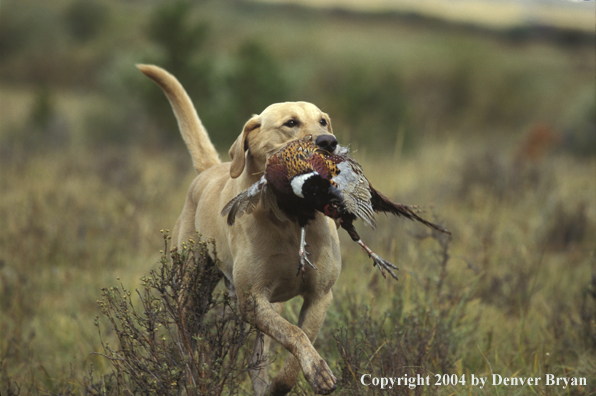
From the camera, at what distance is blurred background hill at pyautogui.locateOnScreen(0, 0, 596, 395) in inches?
163

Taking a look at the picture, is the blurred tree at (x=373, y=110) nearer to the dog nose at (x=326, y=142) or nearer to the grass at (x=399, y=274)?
the grass at (x=399, y=274)

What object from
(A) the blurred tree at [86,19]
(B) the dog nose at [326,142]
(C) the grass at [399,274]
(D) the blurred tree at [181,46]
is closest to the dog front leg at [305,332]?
(C) the grass at [399,274]

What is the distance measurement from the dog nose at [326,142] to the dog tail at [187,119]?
1.71 m

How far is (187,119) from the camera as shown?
4.07m

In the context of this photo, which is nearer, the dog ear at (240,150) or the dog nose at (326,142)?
the dog nose at (326,142)

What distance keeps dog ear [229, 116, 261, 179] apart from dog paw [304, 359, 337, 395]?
1063 millimetres

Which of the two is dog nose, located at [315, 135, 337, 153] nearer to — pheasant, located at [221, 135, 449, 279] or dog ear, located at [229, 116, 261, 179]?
pheasant, located at [221, 135, 449, 279]

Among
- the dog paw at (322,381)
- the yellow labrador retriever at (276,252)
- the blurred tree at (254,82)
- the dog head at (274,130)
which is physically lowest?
the dog paw at (322,381)

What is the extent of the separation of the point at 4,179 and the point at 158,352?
272 inches

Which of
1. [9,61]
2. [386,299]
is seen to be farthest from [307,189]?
[9,61]

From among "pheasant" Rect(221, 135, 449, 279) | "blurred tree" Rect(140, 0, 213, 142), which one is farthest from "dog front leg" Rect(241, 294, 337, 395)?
"blurred tree" Rect(140, 0, 213, 142)

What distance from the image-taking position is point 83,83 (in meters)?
25.2

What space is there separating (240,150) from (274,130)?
8.1 inches

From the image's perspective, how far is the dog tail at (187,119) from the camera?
3938 millimetres
